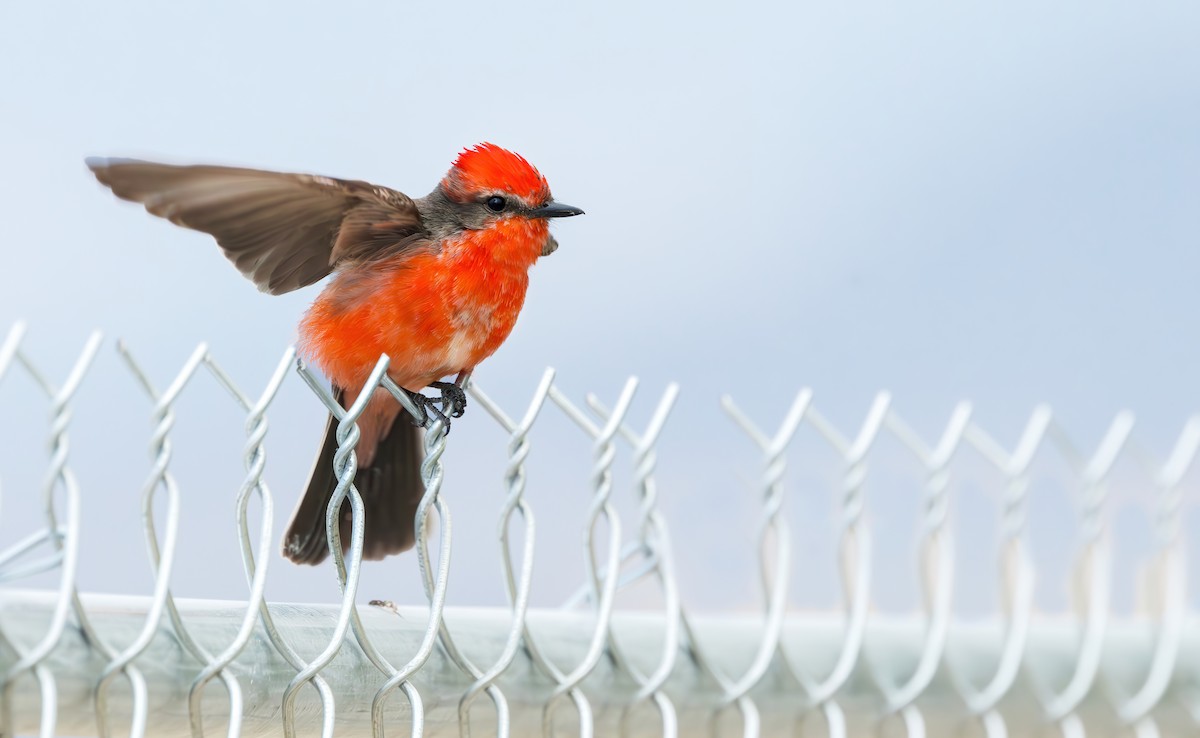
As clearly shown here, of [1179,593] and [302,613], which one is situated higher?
[1179,593]

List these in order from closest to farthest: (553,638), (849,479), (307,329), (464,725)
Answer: (464,725) < (553,638) < (849,479) < (307,329)

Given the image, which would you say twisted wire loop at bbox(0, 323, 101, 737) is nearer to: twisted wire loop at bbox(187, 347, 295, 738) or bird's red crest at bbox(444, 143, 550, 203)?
twisted wire loop at bbox(187, 347, 295, 738)

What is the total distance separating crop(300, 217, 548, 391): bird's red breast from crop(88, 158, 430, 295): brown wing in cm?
7

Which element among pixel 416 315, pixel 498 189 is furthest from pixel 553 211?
pixel 416 315

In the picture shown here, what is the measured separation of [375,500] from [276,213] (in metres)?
0.59

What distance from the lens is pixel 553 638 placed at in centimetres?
158

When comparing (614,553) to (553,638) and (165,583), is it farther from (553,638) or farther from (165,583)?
(165,583)

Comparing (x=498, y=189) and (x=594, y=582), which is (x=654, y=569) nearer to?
(x=594, y=582)

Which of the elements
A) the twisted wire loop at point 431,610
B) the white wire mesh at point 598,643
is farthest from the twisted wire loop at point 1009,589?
the twisted wire loop at point 431,610

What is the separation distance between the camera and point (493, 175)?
2.75m

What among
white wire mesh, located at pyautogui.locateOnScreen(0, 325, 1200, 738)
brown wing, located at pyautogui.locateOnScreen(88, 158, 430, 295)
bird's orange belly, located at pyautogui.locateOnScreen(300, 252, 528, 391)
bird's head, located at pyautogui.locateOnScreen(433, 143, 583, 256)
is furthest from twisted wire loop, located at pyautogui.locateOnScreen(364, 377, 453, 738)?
bird's head, located at pyautogui.locateOnScreen(433, 143, 583, 256)

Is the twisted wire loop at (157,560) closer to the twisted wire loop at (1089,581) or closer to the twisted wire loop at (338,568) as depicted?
the twisted wire loop at (338,568)

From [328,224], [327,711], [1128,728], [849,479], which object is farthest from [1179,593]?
[328,224]

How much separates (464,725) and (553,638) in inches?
6.8
